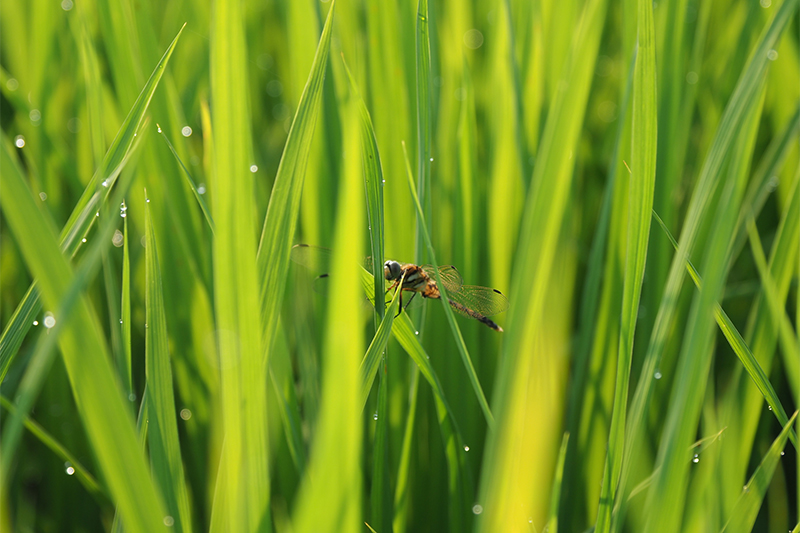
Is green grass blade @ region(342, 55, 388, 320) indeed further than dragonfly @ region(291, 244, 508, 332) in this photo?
No

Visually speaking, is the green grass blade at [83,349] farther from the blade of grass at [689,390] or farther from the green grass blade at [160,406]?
the blade of grass at [689,390]

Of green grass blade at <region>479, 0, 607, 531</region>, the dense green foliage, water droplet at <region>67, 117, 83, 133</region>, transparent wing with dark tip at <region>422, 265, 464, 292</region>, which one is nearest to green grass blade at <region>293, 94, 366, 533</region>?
the dense green foliage

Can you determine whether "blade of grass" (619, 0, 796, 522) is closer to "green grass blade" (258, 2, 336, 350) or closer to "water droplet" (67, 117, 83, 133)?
"green grass blade" (258, 2, 336, 350)

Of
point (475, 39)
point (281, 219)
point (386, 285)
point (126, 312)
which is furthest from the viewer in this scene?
point (475, 39)

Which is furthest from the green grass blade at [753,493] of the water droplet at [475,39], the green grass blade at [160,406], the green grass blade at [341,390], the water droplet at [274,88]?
the water droplet at [274,88]

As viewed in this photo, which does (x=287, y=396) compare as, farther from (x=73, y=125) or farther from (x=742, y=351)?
(x=73, y=125)

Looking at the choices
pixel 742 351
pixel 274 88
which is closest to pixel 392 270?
pixel 742 351
